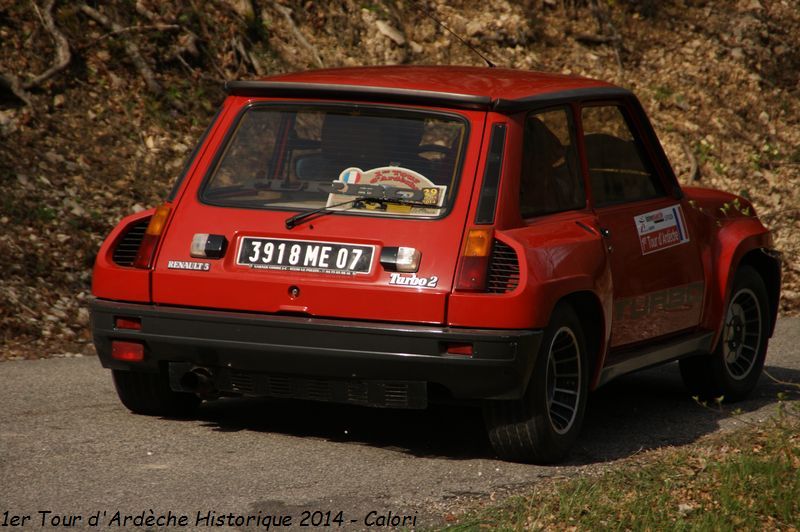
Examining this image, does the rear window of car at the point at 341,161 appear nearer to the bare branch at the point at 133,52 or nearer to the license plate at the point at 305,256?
the license plate at the point at 305,256

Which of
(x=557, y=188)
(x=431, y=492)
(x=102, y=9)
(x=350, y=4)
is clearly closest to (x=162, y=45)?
(x=102, y=9)

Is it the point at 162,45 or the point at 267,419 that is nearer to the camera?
the point at 267,419

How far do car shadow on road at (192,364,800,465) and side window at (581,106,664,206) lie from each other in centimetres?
123

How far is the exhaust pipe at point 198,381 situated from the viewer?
6.32 meters

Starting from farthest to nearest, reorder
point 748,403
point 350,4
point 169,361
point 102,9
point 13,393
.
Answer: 1. point 350,4
2. point 102,9
3. point 748,403
4. point 13,393
5. point 169,361

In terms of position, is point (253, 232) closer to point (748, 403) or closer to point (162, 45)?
point (748, 403)

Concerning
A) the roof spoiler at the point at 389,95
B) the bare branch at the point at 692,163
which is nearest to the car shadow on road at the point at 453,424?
the roof spoiler at the point at 389,95

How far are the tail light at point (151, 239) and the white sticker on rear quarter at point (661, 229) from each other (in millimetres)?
2450

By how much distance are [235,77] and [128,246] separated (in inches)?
343

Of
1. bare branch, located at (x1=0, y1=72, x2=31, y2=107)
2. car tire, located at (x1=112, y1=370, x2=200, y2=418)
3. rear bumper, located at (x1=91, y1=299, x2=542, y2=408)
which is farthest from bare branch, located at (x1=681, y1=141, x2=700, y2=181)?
rear bumper, located at (x1=91, y1=299, x2=542, y2=408)

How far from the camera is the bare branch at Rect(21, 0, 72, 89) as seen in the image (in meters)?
13.3

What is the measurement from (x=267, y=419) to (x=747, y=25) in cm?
1449

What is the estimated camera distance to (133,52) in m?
14.2

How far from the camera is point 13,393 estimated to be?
25.1ft
